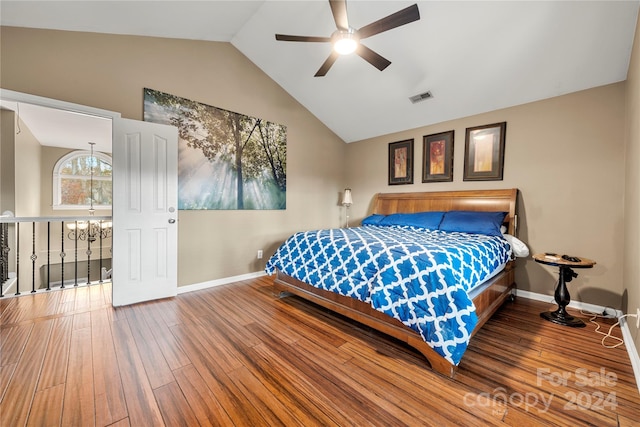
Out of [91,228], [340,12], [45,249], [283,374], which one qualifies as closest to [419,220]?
[340,12]

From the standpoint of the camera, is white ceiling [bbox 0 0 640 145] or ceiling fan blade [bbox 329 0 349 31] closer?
ceiling fan blade [bbox 329 0 349 31]

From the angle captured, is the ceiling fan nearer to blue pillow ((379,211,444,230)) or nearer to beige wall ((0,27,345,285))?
beige wall ((0,27,345,285))

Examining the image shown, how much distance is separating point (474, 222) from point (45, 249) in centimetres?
871

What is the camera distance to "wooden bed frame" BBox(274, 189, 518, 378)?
6.41ft

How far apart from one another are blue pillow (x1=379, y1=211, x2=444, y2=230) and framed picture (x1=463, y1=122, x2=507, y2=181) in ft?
2.46

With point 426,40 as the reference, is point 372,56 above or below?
below

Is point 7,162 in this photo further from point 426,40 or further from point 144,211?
point 426,40

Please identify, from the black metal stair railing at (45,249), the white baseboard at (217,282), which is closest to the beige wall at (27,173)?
the black metal stair railing at (45,249)

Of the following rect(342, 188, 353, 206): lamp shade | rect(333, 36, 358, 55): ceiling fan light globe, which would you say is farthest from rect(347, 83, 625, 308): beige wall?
rect(333, 36, 358, 55): ceiling fan light globe

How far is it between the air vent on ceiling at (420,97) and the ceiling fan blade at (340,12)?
1.76m

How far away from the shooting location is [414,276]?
6.15ft

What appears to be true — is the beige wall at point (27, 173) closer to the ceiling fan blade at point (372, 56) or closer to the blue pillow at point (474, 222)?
the ceiling fan blade at point (372, 56)

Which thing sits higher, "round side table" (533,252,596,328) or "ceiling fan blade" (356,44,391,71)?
"ceiling fan blade" (356,44,391,71)

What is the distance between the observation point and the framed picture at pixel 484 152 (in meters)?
3.48
